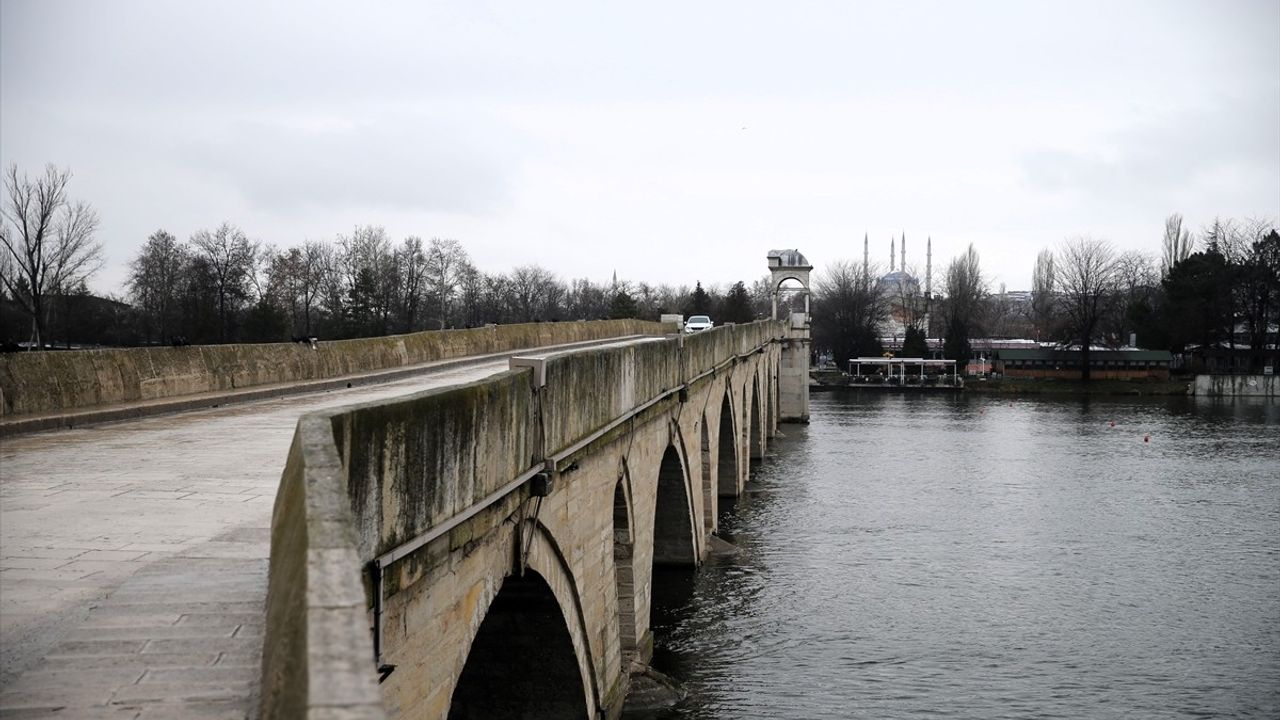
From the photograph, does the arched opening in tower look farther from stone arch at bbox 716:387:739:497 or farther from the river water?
stone arch at bbox 716:387:739:497

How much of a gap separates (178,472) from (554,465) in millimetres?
2895

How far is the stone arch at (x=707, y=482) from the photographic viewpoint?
2433cm

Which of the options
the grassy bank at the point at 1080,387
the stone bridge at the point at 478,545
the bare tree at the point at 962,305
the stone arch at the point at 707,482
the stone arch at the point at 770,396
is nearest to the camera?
the stone bridge at the point at 478,545

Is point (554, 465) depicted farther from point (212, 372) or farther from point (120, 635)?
point (212, 372)

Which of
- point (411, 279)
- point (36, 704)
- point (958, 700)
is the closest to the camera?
point (36, 704)

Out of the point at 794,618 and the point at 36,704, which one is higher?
the point at 36,704

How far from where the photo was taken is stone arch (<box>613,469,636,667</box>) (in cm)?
1365

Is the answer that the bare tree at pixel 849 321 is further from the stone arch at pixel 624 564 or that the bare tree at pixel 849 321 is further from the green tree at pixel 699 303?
the stone arch at pixel 624 564

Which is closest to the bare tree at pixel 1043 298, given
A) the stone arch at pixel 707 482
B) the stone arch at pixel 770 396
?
the stone arch at pixel 770 396

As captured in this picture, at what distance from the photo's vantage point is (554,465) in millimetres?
9250

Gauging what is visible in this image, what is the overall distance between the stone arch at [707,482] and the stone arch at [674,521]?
2046 mm

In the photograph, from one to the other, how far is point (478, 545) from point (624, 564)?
6.56m

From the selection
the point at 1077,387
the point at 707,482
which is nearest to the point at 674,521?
the point at 707,482

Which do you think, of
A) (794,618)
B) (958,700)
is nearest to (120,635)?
(958,700)
